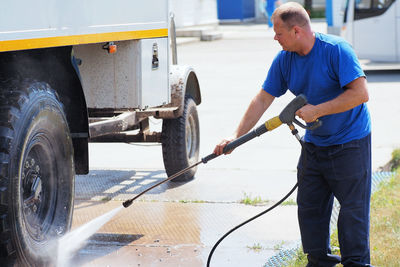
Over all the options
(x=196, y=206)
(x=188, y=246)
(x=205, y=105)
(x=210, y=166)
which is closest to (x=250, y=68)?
(x=205, y=105)

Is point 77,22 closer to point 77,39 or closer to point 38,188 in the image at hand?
point 77,39

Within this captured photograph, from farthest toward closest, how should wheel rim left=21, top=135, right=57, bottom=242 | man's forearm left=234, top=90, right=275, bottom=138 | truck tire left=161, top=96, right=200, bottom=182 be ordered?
truck tire left=161, top=96, right=200, bottom=182 < man's forearm left=234, top=90, right=275, bottom=138 < wheel rim left=21, top=135, right=57, bottom=242

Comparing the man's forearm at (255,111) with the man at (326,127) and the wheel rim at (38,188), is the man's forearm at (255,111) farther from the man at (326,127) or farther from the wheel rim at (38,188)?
the wheel rim at (38,188)

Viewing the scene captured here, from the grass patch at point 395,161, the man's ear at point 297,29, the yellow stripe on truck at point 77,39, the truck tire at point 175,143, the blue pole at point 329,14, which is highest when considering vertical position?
the man's ear at point 297,29

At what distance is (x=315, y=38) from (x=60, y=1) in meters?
1.53

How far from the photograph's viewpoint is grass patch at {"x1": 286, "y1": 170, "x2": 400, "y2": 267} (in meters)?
5.11

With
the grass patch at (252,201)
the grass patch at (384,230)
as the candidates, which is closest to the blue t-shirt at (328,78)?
the grass patch at (384,230)

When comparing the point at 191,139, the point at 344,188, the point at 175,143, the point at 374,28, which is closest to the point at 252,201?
the point at 175,143

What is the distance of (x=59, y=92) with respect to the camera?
5.27m

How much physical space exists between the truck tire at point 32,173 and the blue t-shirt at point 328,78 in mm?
1405

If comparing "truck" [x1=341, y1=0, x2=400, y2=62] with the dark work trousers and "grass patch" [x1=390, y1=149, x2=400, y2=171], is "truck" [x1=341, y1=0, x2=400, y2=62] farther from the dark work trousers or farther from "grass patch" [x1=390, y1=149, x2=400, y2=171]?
the dark work trousers

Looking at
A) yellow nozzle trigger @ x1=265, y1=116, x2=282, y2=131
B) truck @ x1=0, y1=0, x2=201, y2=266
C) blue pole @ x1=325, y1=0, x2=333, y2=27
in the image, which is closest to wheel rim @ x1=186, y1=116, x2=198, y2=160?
truck @ x1=0, y1=0, x2=201, y2=266

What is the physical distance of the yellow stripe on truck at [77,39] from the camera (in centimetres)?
403

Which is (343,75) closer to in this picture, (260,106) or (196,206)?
(260,106)
